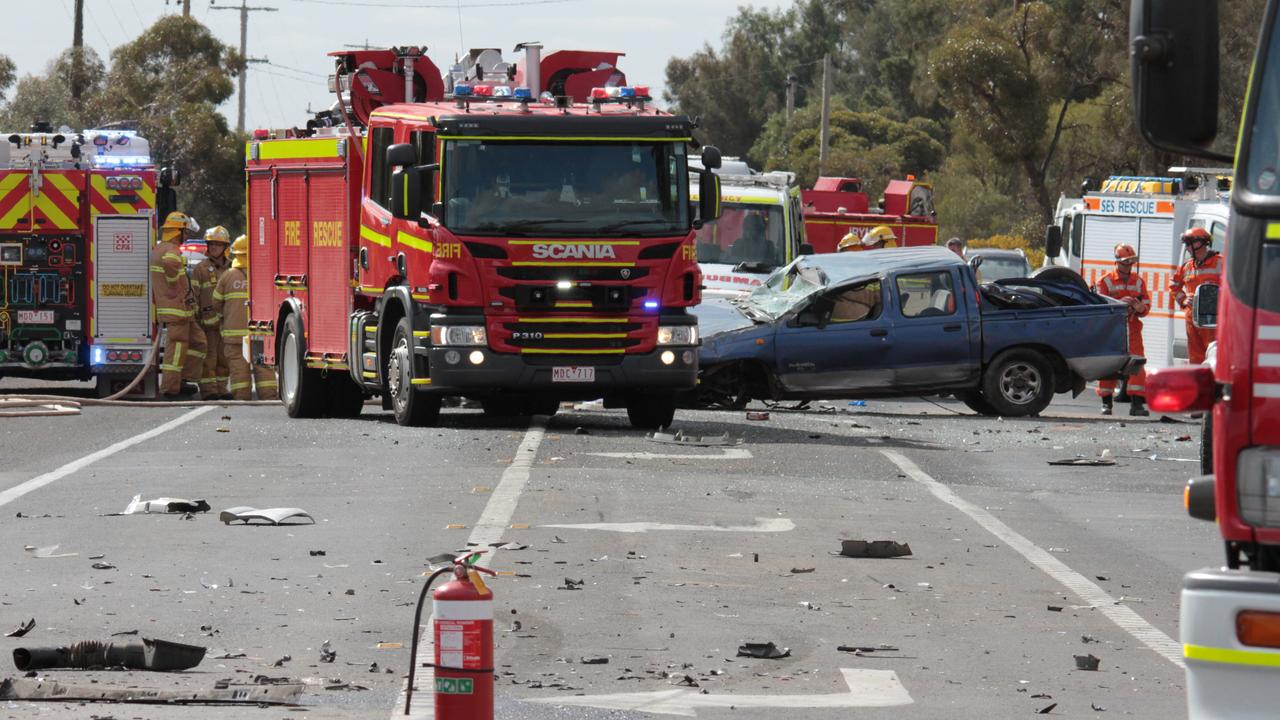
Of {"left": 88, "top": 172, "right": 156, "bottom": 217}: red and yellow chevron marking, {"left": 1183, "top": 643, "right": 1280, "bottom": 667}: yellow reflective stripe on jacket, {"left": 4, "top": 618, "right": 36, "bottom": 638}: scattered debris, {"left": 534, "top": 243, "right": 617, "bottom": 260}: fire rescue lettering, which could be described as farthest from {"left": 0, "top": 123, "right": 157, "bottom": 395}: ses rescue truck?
{"left": 1183, "top": 643, "right": 1280, "bottom": 667}: yellow reflective stripe on jacket

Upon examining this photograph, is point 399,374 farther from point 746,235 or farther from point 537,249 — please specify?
point 746,235

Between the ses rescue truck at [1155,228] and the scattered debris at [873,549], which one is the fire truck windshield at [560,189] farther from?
the ses rescue truck at [1155,228]

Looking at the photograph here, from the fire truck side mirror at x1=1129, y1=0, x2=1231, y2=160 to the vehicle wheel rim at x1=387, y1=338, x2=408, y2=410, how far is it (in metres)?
13.2

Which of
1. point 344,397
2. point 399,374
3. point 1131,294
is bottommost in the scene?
point 344,397

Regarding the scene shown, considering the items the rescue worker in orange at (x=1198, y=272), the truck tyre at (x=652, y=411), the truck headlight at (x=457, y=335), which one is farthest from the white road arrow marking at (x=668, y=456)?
the rescue worker in orange at (x=1198, y=272)

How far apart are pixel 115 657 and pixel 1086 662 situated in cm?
364

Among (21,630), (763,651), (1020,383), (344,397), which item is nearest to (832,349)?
(1020,383)

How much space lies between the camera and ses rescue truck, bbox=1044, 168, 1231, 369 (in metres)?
27.1

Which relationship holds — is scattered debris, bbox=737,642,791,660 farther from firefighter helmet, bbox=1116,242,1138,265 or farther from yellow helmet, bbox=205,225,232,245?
yellow helmet, bbox=205,225,232,245

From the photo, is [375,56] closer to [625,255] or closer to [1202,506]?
[625,255]

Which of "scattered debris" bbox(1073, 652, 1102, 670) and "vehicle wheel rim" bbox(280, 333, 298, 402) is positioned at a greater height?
"vehicle wheel rim" bbox(280, 333, 298, 402)

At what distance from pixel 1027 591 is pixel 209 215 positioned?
188 feet

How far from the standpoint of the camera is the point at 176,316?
2442 cm

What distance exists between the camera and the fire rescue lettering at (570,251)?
58.3 feet
